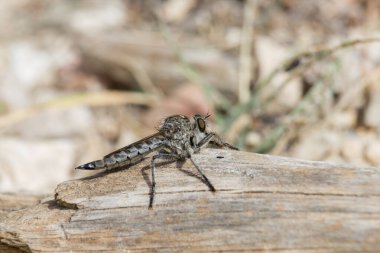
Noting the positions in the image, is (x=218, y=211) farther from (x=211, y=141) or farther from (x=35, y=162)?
(x=35, y=162)

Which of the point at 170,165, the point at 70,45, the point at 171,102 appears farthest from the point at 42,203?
the point at 70,45

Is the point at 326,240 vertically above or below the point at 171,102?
below

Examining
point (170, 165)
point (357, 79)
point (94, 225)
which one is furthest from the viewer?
point (357, 79)

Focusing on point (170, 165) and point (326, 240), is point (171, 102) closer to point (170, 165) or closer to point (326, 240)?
point (170, 165)

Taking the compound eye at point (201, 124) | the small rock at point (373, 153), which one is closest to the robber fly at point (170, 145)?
the compound eye at point (201, 124)

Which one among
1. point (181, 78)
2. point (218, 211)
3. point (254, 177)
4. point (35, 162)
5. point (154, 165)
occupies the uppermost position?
point (181, 78)

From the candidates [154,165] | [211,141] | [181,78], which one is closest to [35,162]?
[181,78]
